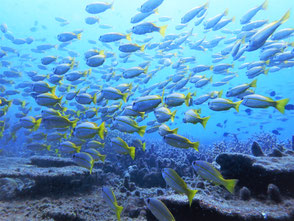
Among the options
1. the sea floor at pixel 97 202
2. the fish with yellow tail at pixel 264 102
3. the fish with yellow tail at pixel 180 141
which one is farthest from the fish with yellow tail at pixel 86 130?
the fish with yellow tail at pixel 264 102

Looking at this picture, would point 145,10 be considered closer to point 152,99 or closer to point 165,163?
point 152,99

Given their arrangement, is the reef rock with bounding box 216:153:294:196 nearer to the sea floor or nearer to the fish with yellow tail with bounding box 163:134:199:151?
the sea floor

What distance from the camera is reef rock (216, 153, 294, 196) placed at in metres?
3.57

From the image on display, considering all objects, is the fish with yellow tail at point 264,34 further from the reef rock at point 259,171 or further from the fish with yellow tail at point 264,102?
the reef rock at point 259,171

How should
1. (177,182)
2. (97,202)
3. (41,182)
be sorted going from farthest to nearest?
(41,182) < (97,202) < (177,182)

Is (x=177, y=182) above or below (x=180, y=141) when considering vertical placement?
below

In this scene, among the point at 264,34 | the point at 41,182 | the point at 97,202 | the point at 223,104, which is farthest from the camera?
the point at 41,182

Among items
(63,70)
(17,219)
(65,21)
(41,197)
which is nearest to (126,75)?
(63,70)

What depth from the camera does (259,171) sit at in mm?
3711

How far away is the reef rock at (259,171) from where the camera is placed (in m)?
3.57

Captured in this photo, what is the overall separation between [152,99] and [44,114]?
3.29 m

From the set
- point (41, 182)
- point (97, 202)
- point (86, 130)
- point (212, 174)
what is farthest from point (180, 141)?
point (41, 182)

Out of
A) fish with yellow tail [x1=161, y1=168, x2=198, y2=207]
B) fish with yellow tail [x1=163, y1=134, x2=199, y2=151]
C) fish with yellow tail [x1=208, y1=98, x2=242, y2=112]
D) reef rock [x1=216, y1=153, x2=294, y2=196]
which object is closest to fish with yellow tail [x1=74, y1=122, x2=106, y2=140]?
fish with yellow tail [x1=163, y1=134, x2=199, y2=151]

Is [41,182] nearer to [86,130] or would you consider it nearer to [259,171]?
[86,130]
